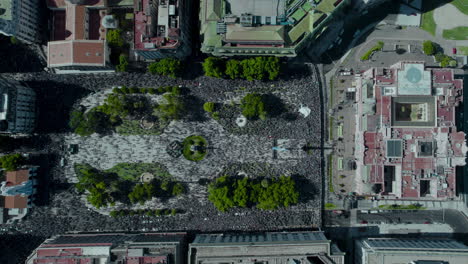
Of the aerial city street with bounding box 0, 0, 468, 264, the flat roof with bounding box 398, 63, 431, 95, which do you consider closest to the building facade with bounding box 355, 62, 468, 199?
the flat roof with bounding box 398, 63, 431, 95

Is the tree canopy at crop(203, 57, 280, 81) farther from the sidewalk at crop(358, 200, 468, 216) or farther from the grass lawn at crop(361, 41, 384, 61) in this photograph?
the sidewalk at crop(358, 200, 468, 216)

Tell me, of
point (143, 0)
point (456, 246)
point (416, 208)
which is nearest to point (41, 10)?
point (143, 0)

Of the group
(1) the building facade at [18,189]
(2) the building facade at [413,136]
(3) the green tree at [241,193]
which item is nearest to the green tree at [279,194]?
(3) the green tree at [241,193]

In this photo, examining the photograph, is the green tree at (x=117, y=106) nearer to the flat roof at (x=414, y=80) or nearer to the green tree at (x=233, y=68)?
the green tree at (x=233, y=68)

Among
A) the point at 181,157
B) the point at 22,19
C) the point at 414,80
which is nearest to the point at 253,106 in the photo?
the point at 181,157

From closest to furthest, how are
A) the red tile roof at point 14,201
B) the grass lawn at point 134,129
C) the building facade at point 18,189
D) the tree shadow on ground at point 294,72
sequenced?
1. the building facade at point 18,189
2. the red tile roof at point 14,201
3. the grass lawn at point 134,129
4. the tree shadow on ground at point 294,72

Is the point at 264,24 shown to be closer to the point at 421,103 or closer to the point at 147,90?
the point at 147,90
